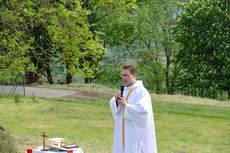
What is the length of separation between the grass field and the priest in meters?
4.67

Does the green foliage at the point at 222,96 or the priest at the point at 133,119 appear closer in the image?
the priest at the point at 133,119

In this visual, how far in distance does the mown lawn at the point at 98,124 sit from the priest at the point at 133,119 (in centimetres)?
466

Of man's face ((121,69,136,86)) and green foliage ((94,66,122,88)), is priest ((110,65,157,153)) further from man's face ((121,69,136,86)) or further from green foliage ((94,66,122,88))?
green foliage ((94,66,122,88))

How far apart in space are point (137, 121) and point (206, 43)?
2489 cm

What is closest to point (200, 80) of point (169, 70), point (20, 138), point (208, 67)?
point (208, 67)

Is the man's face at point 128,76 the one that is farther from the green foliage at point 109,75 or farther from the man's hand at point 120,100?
the green foliage at point 109,75

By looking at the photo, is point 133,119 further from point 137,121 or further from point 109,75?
point 109,75

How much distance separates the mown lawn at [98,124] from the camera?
12242mm

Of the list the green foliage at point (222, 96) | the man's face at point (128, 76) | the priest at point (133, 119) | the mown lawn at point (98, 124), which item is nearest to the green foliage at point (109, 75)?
the green foliage at point (222, 96)

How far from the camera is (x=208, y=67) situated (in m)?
29.7

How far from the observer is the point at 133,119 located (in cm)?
643

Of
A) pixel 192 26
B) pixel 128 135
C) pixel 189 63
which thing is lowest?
pixel 128 135

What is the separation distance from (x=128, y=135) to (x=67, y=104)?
45.3 feet

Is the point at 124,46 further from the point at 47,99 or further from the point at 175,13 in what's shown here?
the point at 47,99
